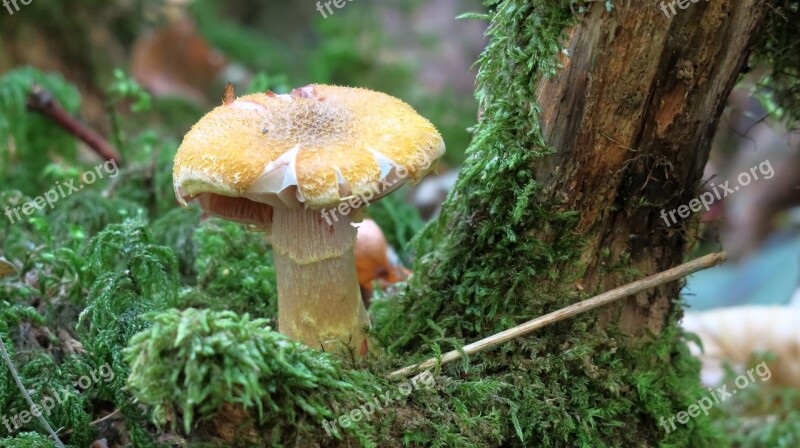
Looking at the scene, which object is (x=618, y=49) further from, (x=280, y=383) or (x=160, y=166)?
(x=160, y=166)

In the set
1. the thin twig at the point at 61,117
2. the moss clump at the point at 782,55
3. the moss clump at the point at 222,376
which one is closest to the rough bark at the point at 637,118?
the moss clump at the point at 782,55

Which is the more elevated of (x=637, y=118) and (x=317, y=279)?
(x=637, y=118)

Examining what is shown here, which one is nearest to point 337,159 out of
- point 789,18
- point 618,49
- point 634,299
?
point 618,49

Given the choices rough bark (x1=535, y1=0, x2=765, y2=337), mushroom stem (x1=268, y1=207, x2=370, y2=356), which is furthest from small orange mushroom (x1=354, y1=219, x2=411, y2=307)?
rough bark (x1=535, y1=0, x2=765, y2=337)

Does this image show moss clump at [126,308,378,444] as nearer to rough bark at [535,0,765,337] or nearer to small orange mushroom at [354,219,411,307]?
rough bark at [535,0,765,337]

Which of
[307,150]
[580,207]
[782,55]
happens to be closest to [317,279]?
[307,150]

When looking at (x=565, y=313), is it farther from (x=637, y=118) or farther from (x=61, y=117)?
(x=61, y=117)
